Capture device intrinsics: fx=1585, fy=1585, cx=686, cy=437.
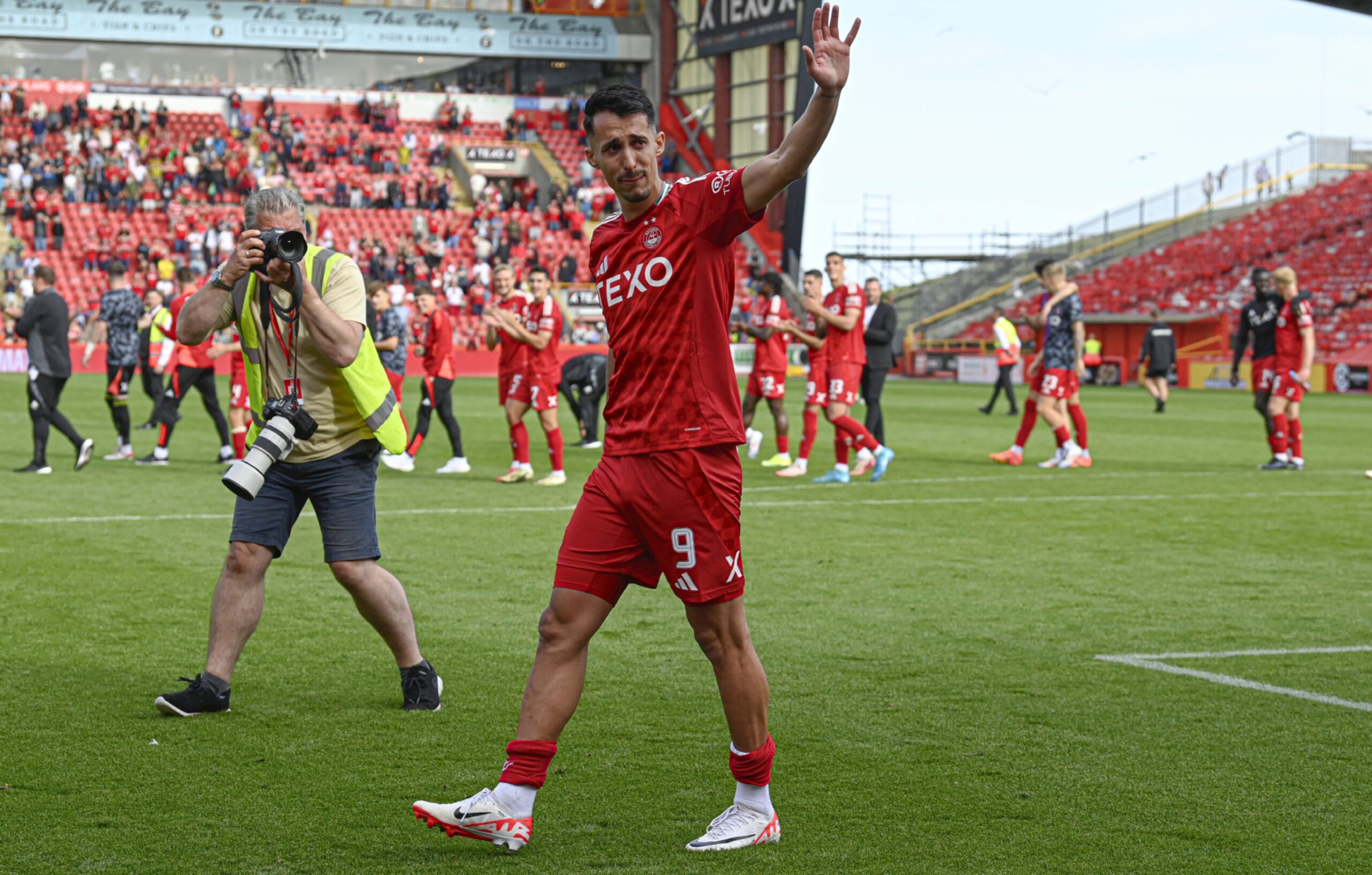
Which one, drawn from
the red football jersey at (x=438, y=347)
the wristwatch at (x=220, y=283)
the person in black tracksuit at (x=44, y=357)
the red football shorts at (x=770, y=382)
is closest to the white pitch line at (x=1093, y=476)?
the red football shorts at (x=770, y=382)

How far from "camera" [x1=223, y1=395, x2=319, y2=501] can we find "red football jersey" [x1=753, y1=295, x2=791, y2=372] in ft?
35.9

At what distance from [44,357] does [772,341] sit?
732cm

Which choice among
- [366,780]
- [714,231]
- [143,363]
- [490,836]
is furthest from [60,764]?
[143,363]

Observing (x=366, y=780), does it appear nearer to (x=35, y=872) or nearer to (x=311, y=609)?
(x=35, y=872)

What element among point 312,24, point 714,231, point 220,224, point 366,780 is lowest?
point 366,780

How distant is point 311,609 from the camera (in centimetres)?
796

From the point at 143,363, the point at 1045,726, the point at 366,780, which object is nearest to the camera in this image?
the point at 366,780

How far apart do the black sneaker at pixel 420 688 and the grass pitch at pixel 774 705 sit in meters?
0.12

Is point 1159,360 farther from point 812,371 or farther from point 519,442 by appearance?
point 519,442

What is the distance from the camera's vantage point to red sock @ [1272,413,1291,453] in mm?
16859

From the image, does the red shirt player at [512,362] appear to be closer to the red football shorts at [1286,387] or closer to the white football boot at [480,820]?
the red football shorts at [1286,387]

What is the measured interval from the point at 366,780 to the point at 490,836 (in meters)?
0.85

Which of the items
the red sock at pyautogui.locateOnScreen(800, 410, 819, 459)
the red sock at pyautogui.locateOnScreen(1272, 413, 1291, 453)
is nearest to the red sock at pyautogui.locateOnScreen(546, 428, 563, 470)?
the red sock at pyautogui.locateOnScreen(800, 410, 819, 459)

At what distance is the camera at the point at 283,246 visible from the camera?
5281mm
